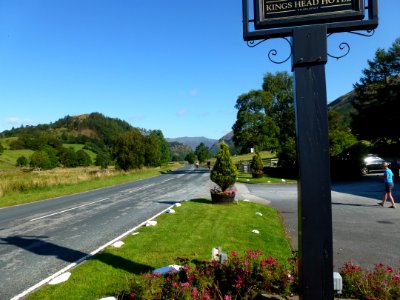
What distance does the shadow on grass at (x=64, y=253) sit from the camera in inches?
267

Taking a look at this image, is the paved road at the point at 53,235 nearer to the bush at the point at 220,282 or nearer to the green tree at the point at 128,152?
the bush at the point at 220,282

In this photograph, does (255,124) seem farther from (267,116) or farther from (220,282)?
(220,282)

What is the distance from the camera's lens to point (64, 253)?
8312 mm

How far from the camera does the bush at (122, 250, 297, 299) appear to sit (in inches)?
170

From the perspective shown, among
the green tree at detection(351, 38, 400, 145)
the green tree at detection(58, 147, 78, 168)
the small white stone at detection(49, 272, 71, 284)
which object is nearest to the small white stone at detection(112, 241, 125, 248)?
the small white stone at detection(49, 272, 71, 284)

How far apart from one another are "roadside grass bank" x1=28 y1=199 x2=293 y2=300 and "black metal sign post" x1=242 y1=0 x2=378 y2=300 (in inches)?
84.9

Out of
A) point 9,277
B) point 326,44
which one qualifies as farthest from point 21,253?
point 326,44

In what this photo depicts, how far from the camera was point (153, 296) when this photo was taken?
4.30 m

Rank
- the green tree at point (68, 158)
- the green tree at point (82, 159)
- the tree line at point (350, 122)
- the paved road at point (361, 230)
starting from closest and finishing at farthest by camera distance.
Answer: the paved road at point (361, 230) < the tree line at point (350, 122) < the green tree at point (68, 158) < the green tree at point (82, 159)

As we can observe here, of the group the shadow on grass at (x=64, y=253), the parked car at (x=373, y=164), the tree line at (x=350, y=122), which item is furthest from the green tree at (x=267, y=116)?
the shadow on grass at (x=64, y=253)

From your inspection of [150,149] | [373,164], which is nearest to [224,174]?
[373,164]

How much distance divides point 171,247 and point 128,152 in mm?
49669

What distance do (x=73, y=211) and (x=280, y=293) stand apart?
503 inches

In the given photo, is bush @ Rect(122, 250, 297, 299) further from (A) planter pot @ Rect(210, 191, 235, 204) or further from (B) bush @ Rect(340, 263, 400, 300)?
(A) planter pot @ Rect(210, 191, 235, 204)
